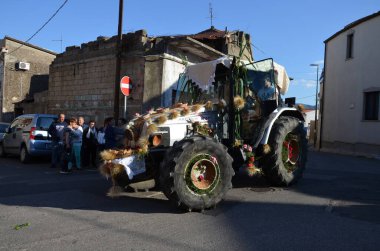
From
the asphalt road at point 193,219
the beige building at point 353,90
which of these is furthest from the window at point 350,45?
the asphalt road at point 193,219

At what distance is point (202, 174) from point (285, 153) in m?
2.61

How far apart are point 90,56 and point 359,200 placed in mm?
14167

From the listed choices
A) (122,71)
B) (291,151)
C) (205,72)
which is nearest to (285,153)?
(291,151)

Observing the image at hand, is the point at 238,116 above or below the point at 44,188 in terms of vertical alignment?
above

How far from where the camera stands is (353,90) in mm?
23094

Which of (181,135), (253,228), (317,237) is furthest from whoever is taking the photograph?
(181,135)

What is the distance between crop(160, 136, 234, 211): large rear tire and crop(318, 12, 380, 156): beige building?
53.2 feet

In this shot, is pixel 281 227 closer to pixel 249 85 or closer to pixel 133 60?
pixel 249 85

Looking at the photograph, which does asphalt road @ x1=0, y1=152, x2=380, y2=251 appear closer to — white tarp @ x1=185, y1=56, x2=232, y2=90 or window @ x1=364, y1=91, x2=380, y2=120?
white tarp @ x1=185, y1=56, x2=232, y2=90

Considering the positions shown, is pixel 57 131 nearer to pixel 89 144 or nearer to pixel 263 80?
pixel 89 144

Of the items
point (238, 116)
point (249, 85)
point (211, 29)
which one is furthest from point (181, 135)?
point (211, 29)

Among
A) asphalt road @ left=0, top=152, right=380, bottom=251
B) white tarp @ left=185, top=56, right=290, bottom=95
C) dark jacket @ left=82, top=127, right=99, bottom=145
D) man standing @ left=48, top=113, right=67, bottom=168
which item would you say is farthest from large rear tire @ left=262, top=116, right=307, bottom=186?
man standing @ left=48, top=113, right=67, bottom=168

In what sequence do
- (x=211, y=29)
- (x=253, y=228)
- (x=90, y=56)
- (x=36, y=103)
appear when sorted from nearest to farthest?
(x=253, y=228) → (x=90, y=56) → (x=36, y=103) → (x=211, y=29)

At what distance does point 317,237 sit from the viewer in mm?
4836
